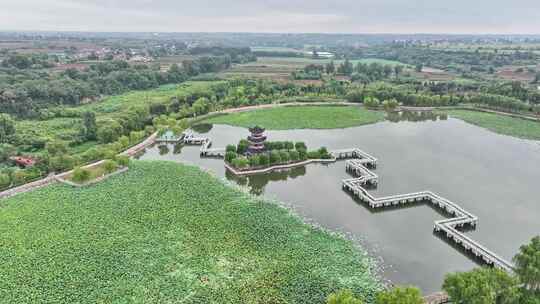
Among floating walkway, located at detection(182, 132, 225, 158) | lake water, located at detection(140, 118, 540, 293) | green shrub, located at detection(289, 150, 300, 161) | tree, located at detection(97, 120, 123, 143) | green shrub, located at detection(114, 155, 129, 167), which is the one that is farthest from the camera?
tree, located at detection(97, 120, 123, 143)

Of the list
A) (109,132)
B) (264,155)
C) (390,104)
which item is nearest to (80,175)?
(109,132)

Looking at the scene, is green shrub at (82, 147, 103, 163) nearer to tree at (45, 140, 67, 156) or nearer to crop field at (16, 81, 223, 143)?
tree at (45, 140, 67, 156)

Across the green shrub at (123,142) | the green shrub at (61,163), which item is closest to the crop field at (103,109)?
the green shrub at (123,142)

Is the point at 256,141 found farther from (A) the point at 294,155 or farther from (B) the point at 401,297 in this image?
(B) the point at 401,297

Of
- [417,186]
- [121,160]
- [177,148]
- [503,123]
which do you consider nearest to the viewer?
[417,186]

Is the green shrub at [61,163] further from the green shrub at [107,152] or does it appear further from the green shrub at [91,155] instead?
the green shrub at [107,152]

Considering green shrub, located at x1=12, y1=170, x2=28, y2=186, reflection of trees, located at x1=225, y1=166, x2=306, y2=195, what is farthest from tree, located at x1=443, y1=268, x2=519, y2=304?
green shrub, located at x1=12, y1=170, x2=28, y2=186
